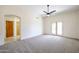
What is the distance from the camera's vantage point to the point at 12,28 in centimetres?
209

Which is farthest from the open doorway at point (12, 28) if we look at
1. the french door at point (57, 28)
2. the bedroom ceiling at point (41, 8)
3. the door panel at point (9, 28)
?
the french door at point (57, 28)

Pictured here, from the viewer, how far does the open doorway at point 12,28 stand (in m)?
2.00

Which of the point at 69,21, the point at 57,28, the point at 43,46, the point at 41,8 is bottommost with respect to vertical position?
the point at 43,46

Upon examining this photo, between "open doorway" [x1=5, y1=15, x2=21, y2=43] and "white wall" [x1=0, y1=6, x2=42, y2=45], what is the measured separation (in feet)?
0.19

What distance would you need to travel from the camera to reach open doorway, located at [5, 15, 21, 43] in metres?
2.00

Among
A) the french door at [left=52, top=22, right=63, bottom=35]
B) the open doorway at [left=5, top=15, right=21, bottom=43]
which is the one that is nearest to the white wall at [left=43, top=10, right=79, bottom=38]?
the french door at [left=52, top=22, right=63, bottom=35]

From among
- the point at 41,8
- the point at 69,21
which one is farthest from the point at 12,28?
the point at 69,21

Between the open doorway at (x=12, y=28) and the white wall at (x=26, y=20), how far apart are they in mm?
59

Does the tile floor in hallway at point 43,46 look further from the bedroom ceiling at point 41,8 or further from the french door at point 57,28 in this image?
the bedroom ceiling at point 41,8

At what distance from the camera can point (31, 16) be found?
2.12 m

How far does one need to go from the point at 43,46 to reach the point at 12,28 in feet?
2.32

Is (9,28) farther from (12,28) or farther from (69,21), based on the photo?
(69,21)
